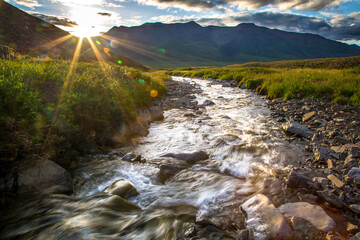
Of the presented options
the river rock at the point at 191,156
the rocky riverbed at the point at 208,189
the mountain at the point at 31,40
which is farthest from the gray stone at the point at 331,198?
the mountain at the point at 31,40

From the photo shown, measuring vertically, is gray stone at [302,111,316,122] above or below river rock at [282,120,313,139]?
above

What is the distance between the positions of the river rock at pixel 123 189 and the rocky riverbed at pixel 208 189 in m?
0.02

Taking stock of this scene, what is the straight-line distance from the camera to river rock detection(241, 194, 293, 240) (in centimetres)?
264

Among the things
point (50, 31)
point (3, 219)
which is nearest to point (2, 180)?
point (3, 219)

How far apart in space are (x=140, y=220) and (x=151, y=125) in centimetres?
523

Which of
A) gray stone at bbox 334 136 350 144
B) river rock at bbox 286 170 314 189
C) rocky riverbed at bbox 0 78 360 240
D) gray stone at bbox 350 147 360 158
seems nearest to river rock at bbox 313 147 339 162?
rocky riverbed at bbox 0 78 360 240

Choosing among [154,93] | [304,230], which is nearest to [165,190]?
[304,230]

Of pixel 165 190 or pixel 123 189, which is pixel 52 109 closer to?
pixel 123 189

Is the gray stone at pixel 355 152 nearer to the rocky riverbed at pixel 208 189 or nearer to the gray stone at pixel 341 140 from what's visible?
the rocky riverbed at pixel 208 189

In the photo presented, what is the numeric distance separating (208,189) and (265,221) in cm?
153

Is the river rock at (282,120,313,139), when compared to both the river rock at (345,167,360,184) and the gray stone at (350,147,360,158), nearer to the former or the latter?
the gray stone at (350,147,360,158)

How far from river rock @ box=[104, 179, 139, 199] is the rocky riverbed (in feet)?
0.06

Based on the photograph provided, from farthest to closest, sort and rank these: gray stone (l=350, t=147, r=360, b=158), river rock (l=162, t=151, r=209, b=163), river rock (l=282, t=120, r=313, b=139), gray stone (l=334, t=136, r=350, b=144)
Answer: river rock (l=282, t=120, r=313, b=139) → river rock (l=162, t=151, r=209, b=163) → gray stone (l=334, t=136, r=350, b=144) → gray stone (l=350, t=147, r=360, b=158)

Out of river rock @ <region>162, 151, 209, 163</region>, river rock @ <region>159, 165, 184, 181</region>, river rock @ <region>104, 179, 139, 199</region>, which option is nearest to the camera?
river rock @ <region>104, 179, 139, 199</region>
